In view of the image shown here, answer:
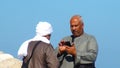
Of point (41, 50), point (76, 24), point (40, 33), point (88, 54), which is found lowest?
point (88, 54)

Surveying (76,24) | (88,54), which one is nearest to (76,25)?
(76,24)

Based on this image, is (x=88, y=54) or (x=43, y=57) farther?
(x=88, y=54)

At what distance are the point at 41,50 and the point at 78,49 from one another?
76 cm

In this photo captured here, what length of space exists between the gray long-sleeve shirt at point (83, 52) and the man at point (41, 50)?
1.36ft

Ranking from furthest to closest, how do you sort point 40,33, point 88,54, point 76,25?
point 76,25, point 88,54, point 40,33

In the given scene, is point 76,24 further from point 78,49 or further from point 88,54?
point 88,54

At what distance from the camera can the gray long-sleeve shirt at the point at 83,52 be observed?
9.09 metres

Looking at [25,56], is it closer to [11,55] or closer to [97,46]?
[97,46]

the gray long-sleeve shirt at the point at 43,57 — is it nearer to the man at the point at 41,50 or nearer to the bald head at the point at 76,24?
the man at the point at 41,50

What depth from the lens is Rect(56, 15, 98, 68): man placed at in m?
9.07

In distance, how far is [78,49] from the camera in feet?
30.3

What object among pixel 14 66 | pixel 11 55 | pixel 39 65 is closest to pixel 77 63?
pixel 39 65

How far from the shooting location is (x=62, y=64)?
9234mm

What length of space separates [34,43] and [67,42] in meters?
0.60
